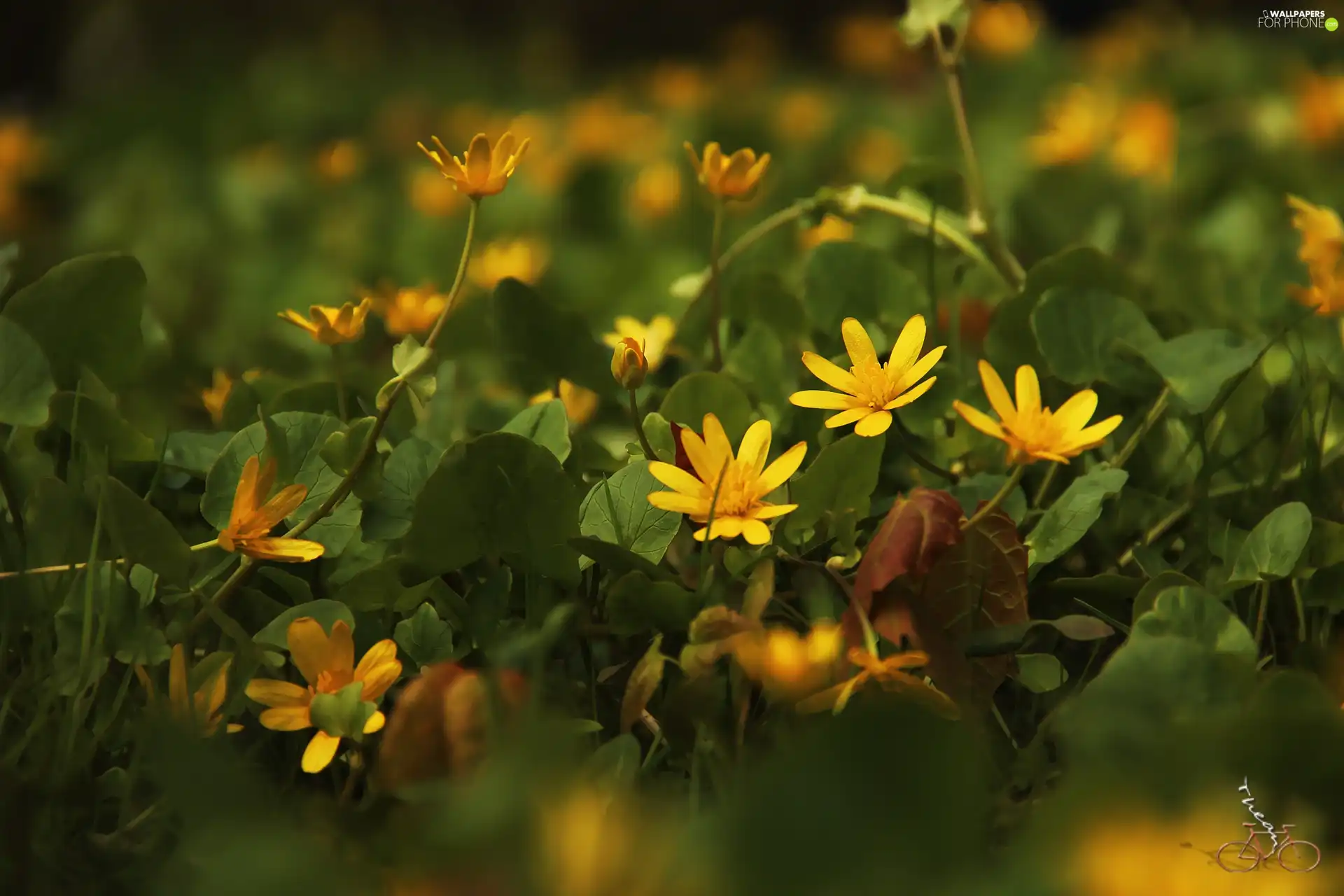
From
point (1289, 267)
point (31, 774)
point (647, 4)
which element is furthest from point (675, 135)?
point (647, 4)

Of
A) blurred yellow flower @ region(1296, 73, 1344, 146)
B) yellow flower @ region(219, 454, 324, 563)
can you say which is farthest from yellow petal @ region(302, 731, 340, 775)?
blurred yellow flower @ region(1296, 73, 1344, 146)

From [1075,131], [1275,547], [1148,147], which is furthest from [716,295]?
[1148,147]

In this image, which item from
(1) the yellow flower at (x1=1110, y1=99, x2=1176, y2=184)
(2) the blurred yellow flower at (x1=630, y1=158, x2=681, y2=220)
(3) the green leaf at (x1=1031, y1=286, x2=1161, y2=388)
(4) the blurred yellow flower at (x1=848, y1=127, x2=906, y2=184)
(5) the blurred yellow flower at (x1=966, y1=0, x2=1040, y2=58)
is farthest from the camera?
(5) the blurred yellow flower at (x1=966, y1=0, x2=1040, y2=58)

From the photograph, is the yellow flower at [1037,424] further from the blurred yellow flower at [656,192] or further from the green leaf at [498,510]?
the blurred yellow flower at [656,192]

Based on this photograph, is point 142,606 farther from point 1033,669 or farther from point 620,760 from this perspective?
point 1033,669

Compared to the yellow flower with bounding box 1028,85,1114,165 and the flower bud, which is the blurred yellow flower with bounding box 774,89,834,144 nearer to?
the yellow flower with bounding box 1028,85,1114,165

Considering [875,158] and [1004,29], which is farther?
[1004,29]

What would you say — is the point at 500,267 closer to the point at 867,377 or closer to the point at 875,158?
the point at 867,377
